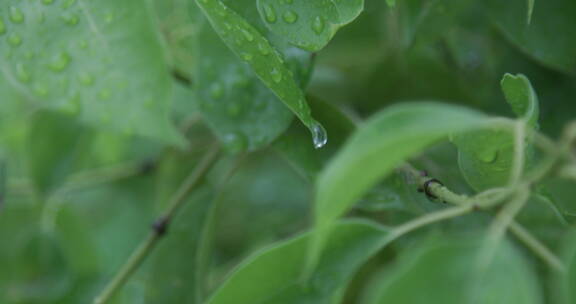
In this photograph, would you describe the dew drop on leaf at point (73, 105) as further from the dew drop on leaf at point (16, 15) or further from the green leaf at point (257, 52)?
the green leaf at point (257, 52)

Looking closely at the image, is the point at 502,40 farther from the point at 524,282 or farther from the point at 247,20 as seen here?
the point at 524,282

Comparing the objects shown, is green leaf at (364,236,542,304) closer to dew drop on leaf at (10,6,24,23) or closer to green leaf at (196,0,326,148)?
green leaf at (196,0,326,148)

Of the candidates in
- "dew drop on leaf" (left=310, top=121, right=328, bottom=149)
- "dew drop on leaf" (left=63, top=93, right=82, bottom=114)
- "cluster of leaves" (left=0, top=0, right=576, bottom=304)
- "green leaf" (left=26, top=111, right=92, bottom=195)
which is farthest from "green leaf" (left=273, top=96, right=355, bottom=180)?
"green leaf" (left=26, top=111, right=92, bottom=195)

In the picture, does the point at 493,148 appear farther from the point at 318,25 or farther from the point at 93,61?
the point at 93,61

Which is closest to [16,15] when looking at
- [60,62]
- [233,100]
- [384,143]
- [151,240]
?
[60,62]

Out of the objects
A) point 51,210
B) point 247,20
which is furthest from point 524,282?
point 51,210

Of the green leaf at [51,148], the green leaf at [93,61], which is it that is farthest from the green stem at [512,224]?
the green leaf at [51,148]
